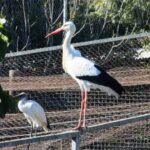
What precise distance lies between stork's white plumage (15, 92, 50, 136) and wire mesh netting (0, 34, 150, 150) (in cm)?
10

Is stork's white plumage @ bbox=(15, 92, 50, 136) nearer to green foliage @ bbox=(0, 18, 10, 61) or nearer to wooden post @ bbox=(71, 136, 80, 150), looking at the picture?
wooden post @ bbox=(71, 136, 80, 150)

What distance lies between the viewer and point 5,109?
3.30 m

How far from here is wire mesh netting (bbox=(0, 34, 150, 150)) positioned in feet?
22.7

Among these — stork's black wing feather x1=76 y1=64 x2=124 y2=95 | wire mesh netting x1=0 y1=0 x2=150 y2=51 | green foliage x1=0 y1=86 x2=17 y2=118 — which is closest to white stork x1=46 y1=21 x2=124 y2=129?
stork's black wing feather x1=76 y1=64 x2=124 y2=95

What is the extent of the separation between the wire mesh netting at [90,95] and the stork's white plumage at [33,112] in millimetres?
102

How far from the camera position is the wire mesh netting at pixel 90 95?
693 centimetres

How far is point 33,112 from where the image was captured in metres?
7.88

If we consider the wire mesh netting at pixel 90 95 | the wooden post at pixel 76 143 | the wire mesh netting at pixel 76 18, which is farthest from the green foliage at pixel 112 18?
the wooden post at pixel 76 143

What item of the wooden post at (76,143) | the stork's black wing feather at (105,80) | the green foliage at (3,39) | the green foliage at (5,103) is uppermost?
the stork's black wing feather at (105,80)

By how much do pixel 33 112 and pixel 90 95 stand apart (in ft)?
2.42

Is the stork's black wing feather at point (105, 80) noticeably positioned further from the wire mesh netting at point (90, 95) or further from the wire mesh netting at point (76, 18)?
the wire mesh netting at point (76, 18)

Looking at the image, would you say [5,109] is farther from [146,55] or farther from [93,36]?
[93,36]

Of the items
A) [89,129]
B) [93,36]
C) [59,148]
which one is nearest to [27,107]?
[59,148]

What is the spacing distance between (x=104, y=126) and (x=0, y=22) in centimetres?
209
